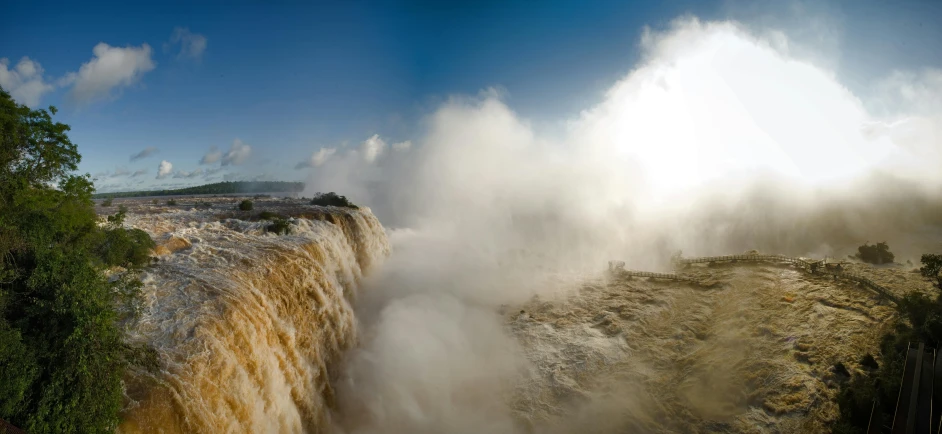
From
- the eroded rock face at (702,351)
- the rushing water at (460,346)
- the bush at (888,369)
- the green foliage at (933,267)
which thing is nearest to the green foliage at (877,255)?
the eroded rock face at (702,351)

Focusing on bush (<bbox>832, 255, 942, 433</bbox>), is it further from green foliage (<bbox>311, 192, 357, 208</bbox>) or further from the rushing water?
green foliage (<bbox>311, 192, 357, 208</bbox>)

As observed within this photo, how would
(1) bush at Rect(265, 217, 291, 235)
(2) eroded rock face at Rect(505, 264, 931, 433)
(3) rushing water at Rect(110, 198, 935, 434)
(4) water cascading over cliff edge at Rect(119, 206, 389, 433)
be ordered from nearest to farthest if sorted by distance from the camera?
(4) water cascading over cliff edge at Rect(119, 206, 389, 433) < (3) rushing water at Rect(110, 198, 935, 434) < (2) eroded rock face at Rect(505, 264, 931, 433) < (1) bush at Rect(265, 217, 291, 235)

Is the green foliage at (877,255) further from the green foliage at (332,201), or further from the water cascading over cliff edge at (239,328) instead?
the green foliage at (332,201)

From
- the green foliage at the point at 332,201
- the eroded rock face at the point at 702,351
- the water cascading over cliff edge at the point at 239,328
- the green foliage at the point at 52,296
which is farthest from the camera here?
the green foliage at the point at 332,201

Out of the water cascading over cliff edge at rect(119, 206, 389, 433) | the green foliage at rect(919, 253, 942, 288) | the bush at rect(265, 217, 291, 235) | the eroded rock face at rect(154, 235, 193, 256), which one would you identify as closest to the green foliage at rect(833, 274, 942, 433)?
the green foliage at rect(919, 253, 942, 288)

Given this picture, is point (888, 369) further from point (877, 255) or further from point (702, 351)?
point (877, 255)
